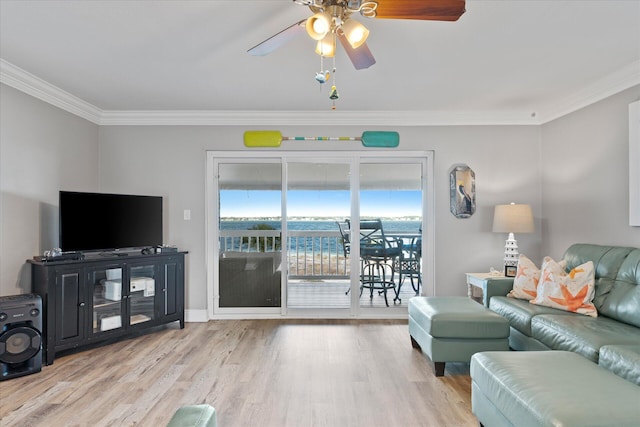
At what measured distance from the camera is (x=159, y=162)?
439cm

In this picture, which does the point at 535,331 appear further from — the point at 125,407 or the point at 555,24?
the point at 125,407

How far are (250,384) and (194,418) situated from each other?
1841 mm

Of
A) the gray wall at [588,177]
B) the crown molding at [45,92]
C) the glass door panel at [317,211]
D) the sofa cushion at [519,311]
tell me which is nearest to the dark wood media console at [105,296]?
the glass door panel at [317,211]

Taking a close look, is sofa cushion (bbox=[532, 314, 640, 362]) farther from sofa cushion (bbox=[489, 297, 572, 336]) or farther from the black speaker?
the black speaker

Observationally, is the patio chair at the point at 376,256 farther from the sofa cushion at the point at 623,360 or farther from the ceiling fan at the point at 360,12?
the ceiling fan at the point at 360,12

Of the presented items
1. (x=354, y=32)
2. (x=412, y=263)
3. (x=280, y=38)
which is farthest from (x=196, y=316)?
(x=354, y=32)

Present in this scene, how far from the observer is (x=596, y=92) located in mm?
3436

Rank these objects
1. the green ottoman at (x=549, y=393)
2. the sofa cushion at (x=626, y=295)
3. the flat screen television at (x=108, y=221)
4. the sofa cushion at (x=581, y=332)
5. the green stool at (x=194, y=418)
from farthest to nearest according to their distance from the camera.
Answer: the flat screen television at (x=108, y=221)
the sofa cushion at (x=626, y=295)
the sofa cushion at (x=581, y=332)
the green ottoman at (x=549, y=393)
the green stool at (x=194, y=418)

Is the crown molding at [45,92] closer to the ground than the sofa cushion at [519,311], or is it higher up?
higher up

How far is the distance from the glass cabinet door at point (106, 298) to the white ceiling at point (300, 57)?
70.2 inches

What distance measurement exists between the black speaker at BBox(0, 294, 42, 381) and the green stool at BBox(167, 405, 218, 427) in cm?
260

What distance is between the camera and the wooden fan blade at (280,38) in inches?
75.1

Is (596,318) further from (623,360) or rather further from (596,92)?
(596,92)

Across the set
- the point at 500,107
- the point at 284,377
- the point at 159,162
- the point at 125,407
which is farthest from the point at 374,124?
the point at 125,407
